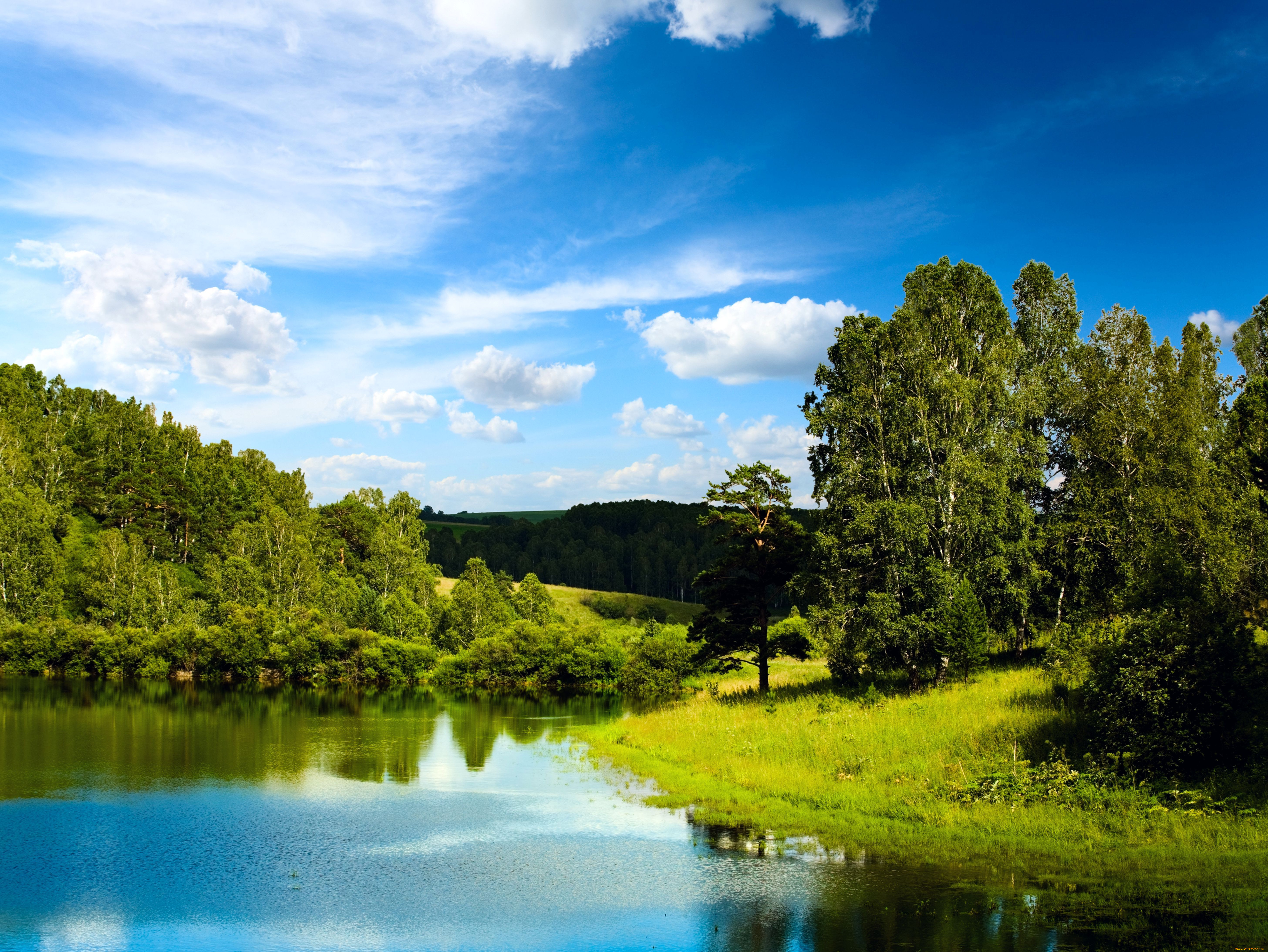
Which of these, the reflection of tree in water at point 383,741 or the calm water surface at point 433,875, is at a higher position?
the calm water surface at point 433,875

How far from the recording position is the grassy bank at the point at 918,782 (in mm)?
20453

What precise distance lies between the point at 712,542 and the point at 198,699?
44458mm

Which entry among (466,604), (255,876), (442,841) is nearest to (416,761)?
(442,841)

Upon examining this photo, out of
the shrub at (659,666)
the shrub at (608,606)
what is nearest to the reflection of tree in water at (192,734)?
the shrub at (659,666)

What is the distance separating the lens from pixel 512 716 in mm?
61562

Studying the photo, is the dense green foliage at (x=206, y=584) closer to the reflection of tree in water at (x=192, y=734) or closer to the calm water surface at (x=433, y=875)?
the reflection of tree in water at (x=192, y=734)

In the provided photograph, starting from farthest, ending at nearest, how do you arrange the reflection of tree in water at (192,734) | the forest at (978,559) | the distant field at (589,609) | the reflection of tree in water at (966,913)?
1. the distant field at (589,609)
2. the reflection of tree in water at (192,734)
3. the forest at (978,559)
4. the reflection of tree in water at (966,913)

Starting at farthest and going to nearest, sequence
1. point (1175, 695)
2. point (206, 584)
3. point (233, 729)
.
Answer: point (206, 584) → point (233, 729) → point (1175, 695)

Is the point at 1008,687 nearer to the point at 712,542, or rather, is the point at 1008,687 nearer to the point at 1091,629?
the point at 1091,629

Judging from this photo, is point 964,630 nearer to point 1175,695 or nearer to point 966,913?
point 1175,695

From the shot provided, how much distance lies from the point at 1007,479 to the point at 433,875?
101 ft

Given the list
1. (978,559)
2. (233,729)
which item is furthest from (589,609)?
(978,559)

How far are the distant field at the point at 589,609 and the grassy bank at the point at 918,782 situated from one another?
91291mm

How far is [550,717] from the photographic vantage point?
6050cm
